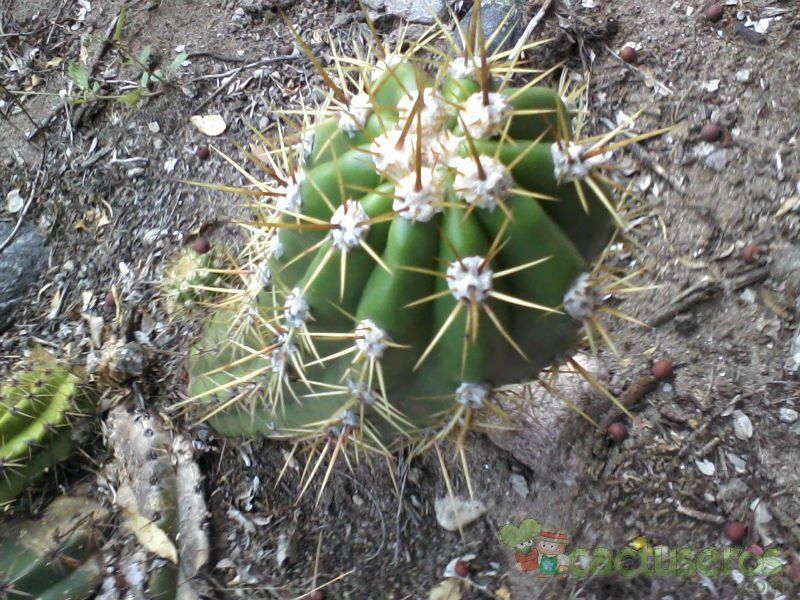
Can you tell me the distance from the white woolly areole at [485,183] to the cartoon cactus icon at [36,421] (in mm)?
1284

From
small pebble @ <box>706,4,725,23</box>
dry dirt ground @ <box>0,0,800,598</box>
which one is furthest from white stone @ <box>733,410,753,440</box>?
small pebble @ <box>706,4,725,23</box>

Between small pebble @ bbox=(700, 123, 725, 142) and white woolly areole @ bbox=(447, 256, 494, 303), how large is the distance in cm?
136

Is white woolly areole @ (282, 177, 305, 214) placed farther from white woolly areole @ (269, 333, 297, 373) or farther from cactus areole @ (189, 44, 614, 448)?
white woolly areole @ (269, 333, 297, 373)

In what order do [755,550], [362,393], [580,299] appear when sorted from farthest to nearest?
[755,550] → [362,393] → [580,299]

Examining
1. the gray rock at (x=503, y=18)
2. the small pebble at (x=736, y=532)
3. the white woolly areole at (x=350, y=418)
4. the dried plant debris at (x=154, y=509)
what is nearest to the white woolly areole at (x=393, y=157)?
the white woolly areole at (x=350, y=418)

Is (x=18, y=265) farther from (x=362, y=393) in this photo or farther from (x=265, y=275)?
(x=362, y=393)

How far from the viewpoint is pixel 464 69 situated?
1.19 metres

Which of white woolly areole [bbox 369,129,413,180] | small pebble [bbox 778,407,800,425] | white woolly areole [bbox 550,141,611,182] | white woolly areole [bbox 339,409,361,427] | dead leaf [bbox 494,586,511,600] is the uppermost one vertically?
white woolly areole [bbox 369,129,413,180]

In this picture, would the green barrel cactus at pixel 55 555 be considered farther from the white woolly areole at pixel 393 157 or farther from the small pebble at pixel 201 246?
the white woolly areole at pixel 393 157

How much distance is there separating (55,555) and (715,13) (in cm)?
244

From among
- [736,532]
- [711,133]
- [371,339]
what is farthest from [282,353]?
[711,133]

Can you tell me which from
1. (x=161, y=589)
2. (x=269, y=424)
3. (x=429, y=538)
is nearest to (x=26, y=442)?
(x=161, y=589)

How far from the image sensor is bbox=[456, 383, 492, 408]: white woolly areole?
46.2 inches

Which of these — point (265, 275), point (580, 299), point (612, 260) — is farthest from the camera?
point (612, 260)
